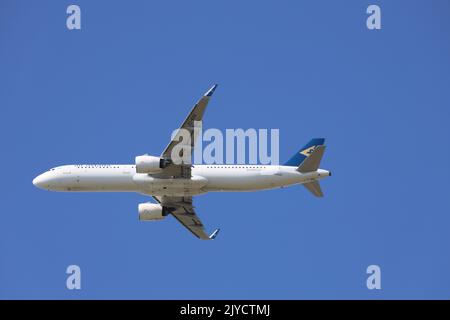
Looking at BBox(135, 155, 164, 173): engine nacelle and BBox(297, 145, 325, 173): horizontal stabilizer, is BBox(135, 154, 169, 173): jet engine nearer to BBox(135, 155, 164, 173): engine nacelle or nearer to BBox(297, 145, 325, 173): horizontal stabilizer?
BBox(135, 155, 164, 173): engine nacelle

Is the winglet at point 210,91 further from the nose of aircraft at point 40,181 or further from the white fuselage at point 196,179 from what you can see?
the nose of aircraft at point 40,181

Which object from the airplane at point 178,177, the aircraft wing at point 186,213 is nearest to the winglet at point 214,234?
the aircraft wing at point 186,213

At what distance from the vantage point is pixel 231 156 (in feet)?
243

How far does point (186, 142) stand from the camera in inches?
2835

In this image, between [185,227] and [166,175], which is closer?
[166,175]

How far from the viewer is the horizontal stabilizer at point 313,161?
72.7m

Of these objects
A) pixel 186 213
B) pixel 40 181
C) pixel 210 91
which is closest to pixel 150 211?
pixel 186 213

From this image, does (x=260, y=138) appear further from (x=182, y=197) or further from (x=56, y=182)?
(x=56, y=182)

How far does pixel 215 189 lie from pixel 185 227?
818 centimetres

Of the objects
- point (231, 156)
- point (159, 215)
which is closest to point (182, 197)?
point (159, 215)

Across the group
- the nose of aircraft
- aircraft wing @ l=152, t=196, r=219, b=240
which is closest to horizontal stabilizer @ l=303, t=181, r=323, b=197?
aircraft wing @ l=152, t=196, r=219, b=240

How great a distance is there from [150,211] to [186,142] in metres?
9.45

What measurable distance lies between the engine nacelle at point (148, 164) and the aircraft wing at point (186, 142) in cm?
94

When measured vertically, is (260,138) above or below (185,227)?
above
